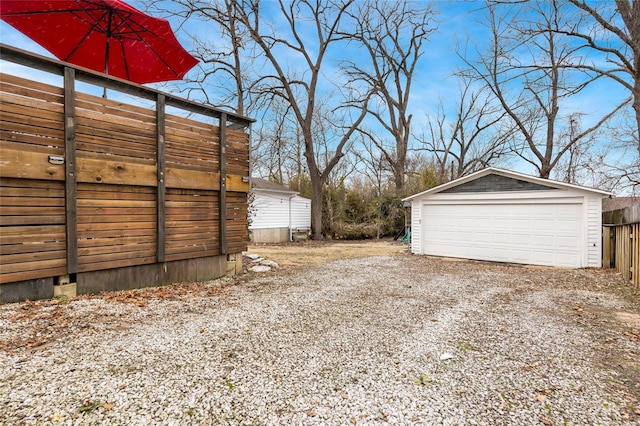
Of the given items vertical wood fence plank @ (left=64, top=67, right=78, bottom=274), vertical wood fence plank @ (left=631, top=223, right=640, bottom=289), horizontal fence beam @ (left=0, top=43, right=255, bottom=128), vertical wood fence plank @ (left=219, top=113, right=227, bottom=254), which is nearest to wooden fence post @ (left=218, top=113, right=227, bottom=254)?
vertical wood fence plank @ (left=219, top=113, right=227, bottom=254)

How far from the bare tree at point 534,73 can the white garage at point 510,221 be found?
4.81m

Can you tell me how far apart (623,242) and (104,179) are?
10.3 meters

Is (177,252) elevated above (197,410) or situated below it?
above

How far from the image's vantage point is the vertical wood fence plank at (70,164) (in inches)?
165

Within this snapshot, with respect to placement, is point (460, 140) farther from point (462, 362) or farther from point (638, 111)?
point (462, 362)

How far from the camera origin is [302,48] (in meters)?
16.5

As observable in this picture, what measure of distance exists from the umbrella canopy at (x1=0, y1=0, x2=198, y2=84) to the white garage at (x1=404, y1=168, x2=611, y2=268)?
849 centimetres

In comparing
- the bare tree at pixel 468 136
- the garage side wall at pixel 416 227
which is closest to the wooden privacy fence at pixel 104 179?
the garage side wall at pixel 416 227

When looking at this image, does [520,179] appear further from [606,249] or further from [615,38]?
[615,38]

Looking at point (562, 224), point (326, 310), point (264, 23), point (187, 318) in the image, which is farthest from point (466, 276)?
point (264, 23)

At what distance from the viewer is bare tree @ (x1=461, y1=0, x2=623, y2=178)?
1042 centimetres

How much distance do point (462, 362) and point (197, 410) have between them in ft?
7.34

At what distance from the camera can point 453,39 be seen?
16.8 metres

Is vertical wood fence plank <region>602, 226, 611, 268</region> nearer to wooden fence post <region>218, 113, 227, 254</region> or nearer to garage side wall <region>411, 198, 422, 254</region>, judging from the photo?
garage side wall <region>411, 198, 422, 254</region>
